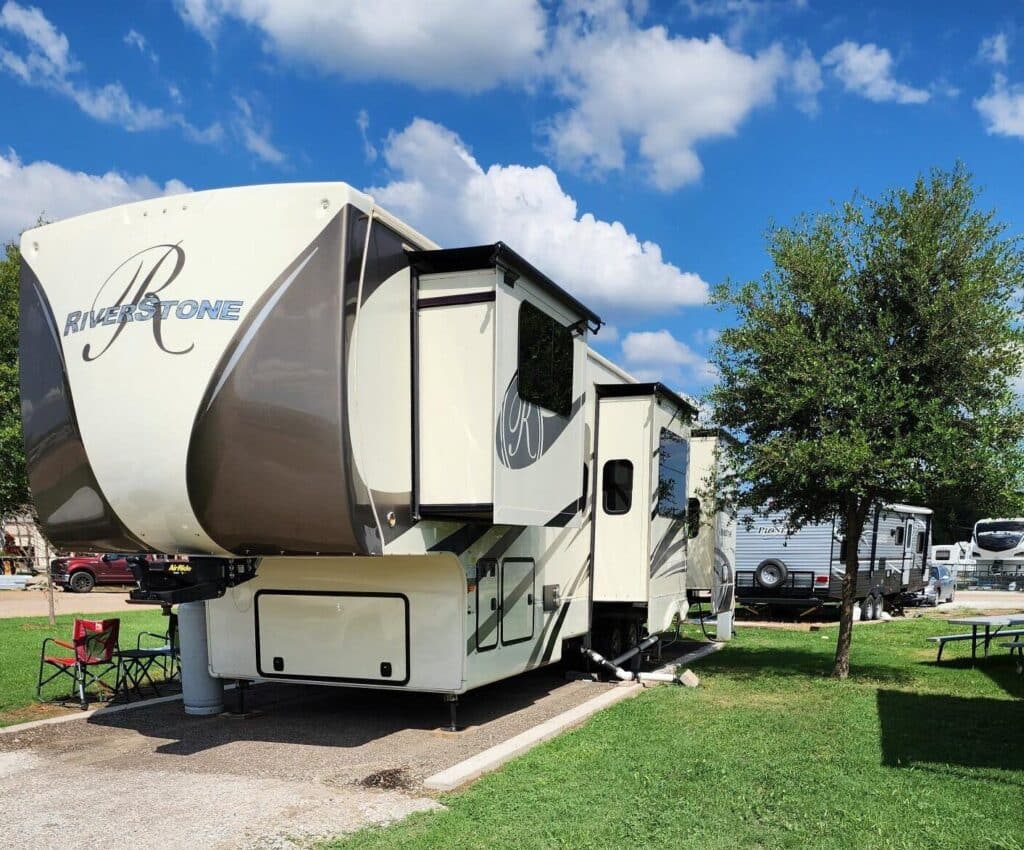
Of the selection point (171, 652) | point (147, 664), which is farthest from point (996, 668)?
point (147, 664)

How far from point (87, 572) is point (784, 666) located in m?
19.7

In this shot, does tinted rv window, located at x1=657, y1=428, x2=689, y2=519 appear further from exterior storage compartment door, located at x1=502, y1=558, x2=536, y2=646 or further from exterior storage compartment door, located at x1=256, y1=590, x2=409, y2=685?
exterior storage compartment door, located at x1=256, y1=590, x2=409, y2=685

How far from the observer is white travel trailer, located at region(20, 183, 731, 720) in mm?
5793

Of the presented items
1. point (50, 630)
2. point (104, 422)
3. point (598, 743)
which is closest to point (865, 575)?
point (598, 743)

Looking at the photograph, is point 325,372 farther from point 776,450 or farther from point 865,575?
point 865,575

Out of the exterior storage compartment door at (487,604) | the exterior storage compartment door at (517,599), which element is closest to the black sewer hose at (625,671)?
the exterior storage compartment door at (517,599)

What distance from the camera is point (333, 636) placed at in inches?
286

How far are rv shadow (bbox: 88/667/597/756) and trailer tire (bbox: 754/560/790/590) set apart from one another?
941 centimetres

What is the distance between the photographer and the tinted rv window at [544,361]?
7.11 m

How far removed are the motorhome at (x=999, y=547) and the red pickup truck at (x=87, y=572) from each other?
29.5m

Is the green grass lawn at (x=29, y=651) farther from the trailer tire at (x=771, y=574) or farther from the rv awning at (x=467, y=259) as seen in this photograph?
the trailer tire at (x=771, y=574)

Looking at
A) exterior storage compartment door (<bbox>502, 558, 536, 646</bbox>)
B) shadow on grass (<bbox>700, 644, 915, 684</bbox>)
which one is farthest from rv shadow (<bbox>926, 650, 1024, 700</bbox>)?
exterior storage compartment door (<bbox>502, 558, 536, 646</bbox>)

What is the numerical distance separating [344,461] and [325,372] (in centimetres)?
56

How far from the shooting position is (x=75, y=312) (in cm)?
640
